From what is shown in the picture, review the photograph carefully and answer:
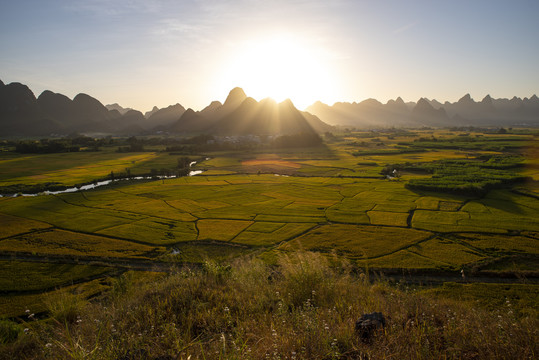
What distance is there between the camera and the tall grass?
19.1 ft

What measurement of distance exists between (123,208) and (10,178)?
4137 cm

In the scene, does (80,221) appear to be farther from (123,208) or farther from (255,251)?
(255,251)

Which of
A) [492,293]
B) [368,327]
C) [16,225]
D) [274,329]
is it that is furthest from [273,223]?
[16,225]

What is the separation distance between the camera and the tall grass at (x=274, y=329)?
5828 mm

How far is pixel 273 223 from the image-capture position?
37.3 metres

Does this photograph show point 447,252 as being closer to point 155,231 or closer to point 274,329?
point 274,329

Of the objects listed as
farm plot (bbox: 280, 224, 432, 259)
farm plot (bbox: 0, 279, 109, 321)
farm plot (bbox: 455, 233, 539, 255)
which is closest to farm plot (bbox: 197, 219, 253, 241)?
farm plot (bbox: 280, 224, 432, 259)

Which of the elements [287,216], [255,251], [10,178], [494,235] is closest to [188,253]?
[255,251]

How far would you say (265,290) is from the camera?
10.3 m

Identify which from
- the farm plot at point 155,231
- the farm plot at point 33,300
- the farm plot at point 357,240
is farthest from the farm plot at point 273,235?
the farm plot at point 33,300

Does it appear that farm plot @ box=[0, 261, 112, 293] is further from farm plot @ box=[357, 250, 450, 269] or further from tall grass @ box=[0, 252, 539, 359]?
farm plot @ box=[357, 250, 450, 269]

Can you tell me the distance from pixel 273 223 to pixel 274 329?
30.8m

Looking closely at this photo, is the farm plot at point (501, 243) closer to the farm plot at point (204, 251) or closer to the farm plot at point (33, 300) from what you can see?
the farm plot at point (204, 251)

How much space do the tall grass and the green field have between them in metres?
9.94
